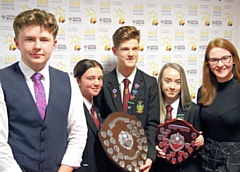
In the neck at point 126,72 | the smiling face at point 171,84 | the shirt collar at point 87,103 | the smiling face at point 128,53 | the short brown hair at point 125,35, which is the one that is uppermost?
the short brown hair at point 125,35

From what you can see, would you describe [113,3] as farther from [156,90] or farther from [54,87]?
[54,87]

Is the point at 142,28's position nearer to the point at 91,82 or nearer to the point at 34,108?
the point at 91,82

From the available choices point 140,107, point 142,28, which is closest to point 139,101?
point 140,107

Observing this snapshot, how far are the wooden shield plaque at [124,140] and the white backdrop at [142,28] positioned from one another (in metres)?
0.61

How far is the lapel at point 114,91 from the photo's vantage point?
1892 millimetres

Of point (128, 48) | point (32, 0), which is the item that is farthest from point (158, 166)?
point (32, 0)

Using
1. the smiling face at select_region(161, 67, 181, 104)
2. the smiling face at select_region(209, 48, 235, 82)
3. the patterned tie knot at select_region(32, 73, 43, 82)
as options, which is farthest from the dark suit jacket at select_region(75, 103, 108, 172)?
the smiling face at select_region(209, 48, 235, 82)

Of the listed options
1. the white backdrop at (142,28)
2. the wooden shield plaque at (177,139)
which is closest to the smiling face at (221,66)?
the wooden shield plaque at (177,139)

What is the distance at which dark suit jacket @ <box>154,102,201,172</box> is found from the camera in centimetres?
190

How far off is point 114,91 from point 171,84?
376 millimetres

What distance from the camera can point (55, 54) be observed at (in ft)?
7.14

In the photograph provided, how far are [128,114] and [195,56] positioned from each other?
0.95 meters

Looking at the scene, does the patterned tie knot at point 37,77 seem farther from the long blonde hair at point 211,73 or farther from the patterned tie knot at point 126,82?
the long blonde hair at point 211,73

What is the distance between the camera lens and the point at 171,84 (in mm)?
1965
